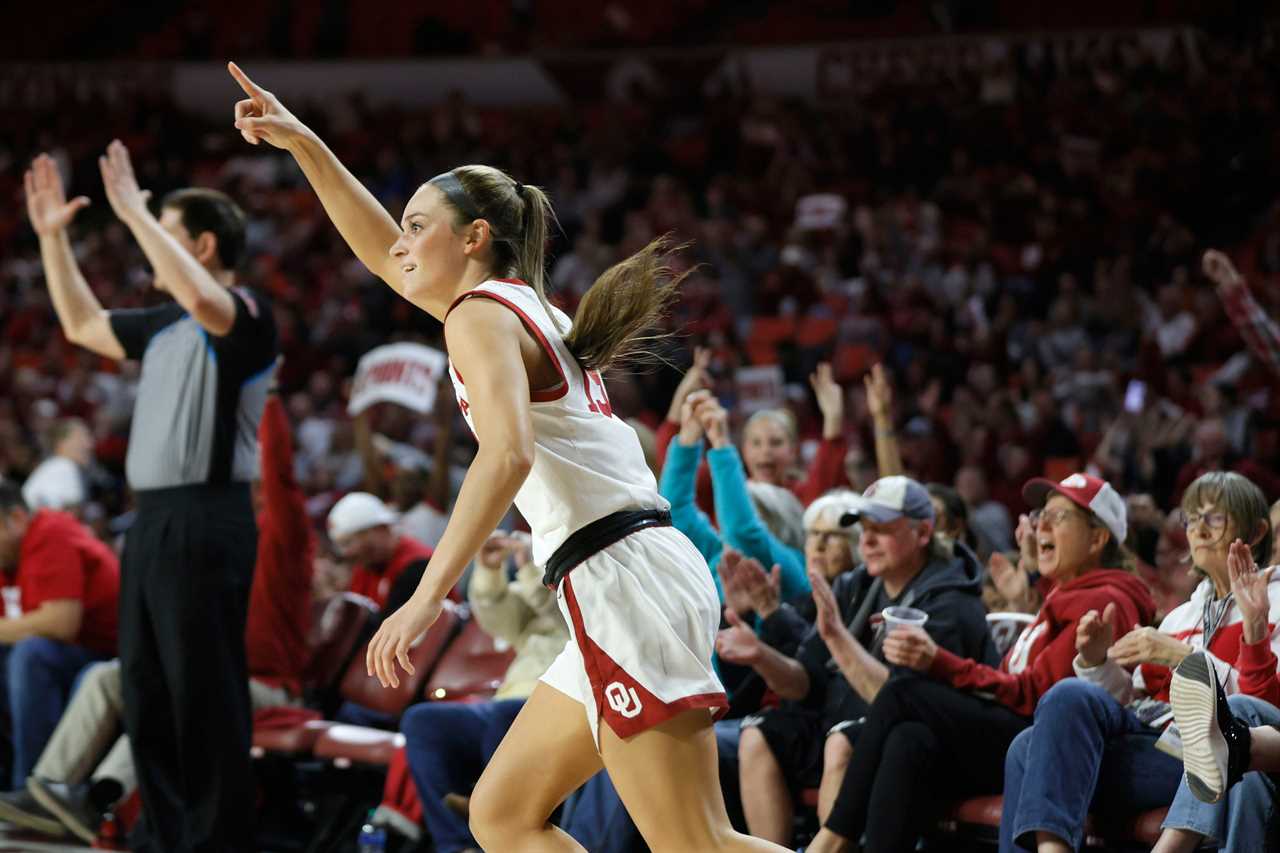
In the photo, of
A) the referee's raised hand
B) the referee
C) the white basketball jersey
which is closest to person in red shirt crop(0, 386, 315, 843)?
the referee

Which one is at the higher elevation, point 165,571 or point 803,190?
point 803,190

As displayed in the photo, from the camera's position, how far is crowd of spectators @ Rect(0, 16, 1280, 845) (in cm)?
701

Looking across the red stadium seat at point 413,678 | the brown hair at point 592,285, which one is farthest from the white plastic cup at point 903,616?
the red stadium seat at point 413,678

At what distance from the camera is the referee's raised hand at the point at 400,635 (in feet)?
9.00

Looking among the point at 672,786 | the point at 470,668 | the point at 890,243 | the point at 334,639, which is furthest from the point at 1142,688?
the point at 890,243

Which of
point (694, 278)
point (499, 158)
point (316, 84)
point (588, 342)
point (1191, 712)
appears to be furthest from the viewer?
point (316, 84)

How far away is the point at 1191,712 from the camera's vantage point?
357cm

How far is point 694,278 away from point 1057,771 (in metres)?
9.38

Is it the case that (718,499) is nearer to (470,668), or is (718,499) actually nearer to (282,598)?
(470,668)

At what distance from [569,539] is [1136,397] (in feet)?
23.6

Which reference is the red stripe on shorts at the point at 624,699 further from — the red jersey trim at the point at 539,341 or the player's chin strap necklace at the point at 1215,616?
the player's chin strap necklace at the point at 1215,616

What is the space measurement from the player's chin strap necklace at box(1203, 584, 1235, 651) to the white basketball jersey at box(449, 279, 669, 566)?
190 centimetres

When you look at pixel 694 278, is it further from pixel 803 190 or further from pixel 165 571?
pixel 165 571

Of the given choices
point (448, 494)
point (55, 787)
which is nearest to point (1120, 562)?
point (55, 787)
